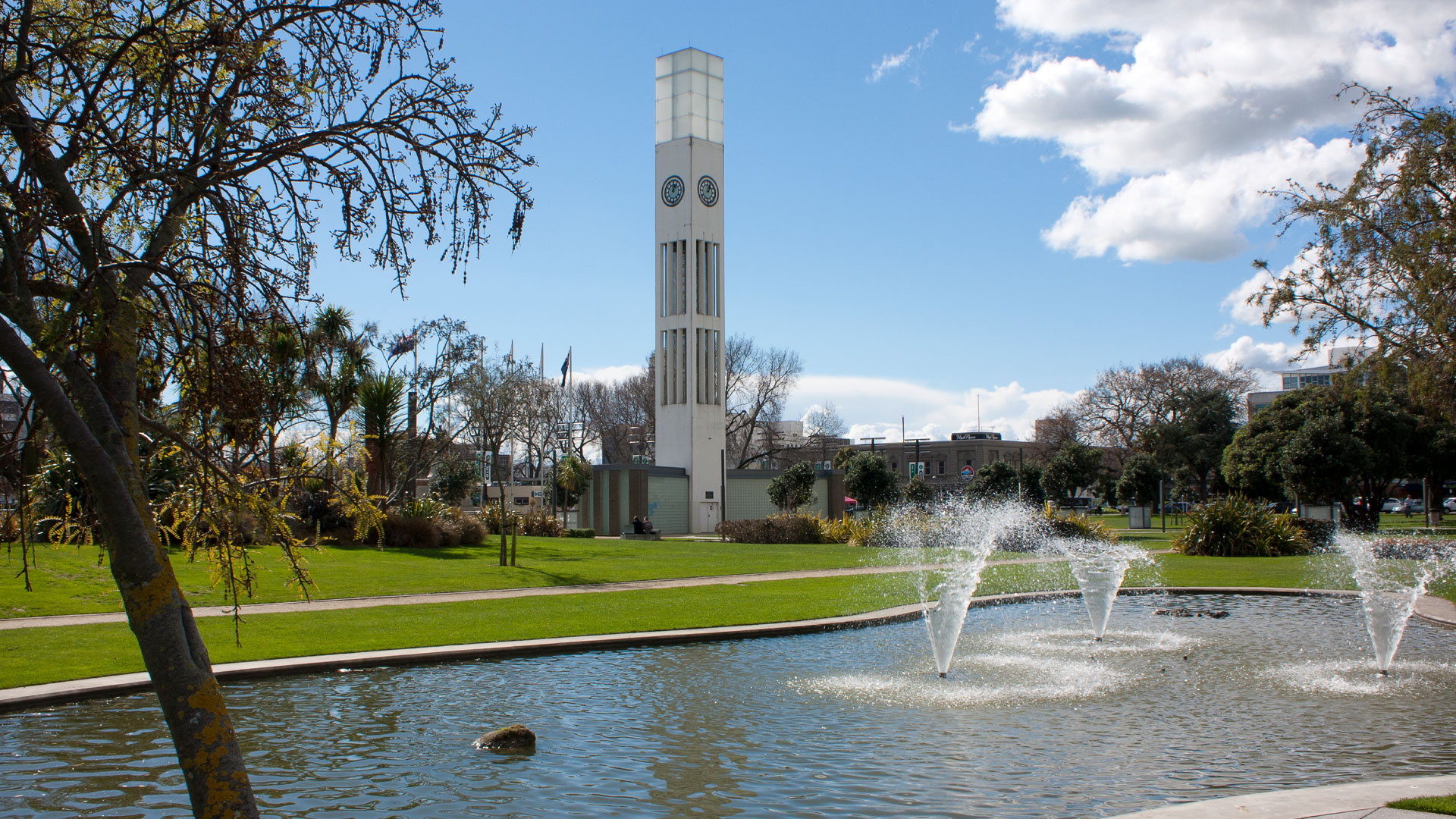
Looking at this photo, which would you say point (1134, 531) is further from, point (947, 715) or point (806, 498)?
point (947, 715)

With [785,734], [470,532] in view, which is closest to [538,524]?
[470,532]

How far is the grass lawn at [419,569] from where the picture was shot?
16141mm

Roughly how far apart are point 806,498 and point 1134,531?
15349 millimetres

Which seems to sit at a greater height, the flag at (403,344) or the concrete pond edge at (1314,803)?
the flag at (403,344)

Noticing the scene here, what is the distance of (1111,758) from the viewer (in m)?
7.80

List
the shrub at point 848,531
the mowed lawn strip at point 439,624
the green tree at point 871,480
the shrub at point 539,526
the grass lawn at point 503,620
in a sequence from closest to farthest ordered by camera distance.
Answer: the mowed lawn strip at point 439,624, the grass lawn at point 503,620, the shrub at point 848,531, the shrub at point 539,526, the green tree at point 871,480

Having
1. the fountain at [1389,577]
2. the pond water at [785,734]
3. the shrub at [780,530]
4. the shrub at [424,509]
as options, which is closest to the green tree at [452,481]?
the shrub at [780,530]

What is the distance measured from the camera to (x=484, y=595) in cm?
1845

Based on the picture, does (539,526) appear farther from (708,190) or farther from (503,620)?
(503,620)

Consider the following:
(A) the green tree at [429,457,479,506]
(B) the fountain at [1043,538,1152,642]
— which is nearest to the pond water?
(B) the fountain at [1043,538,1152,642]

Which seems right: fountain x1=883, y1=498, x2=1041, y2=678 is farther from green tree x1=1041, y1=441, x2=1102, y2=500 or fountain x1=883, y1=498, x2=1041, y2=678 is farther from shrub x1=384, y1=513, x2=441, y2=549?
shrub x1=384, y1=513, x2=441, y2=549

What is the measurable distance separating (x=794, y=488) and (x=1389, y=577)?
27.0 meters

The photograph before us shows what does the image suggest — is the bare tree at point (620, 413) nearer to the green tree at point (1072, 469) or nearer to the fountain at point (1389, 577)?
the green tree at point (1072, 469)

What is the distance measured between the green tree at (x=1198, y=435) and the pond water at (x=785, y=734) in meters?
53.7
